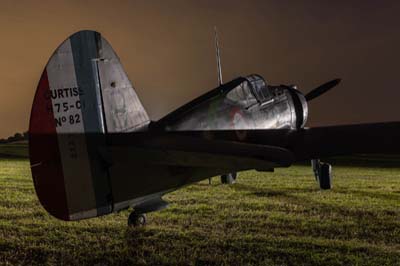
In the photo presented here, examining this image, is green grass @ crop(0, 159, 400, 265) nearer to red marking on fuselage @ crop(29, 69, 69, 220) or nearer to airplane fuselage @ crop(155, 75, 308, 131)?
red marking on fuselage @ crop(29, 69, 69, 220)

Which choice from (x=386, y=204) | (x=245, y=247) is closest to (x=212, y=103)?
(x=245, y=247)

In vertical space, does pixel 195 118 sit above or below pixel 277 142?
above

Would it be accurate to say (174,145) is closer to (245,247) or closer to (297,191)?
(245,247)

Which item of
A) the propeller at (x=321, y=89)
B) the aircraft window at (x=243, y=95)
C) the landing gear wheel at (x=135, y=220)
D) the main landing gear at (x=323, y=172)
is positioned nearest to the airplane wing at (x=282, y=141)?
the aircraft window at (x=243, y=95)

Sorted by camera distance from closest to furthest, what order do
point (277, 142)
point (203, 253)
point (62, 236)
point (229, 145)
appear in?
1. point (229, 145)
2. point (203, 253)
3. point (62, 236)
4. point (277, 142)

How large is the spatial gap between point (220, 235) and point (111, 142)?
124 inches

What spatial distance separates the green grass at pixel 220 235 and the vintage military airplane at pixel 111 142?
3.18ft

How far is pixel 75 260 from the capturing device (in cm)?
758

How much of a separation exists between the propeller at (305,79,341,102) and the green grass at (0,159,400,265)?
10.3 ft

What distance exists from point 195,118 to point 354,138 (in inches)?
133

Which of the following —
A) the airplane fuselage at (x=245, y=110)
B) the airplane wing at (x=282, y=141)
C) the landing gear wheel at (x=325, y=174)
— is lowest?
the landing gear wheel at (x=325, y=174)

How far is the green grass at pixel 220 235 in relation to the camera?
7695 millimetres

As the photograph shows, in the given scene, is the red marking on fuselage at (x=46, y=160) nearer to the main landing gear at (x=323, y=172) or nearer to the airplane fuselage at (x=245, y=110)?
the airplane fuselage at (x=245, y=110)

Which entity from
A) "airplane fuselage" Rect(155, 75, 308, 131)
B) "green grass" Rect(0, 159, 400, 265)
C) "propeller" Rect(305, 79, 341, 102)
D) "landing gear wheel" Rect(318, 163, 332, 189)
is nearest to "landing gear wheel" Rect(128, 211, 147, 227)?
"green grass" Rect(0, 159, 400, 265)
